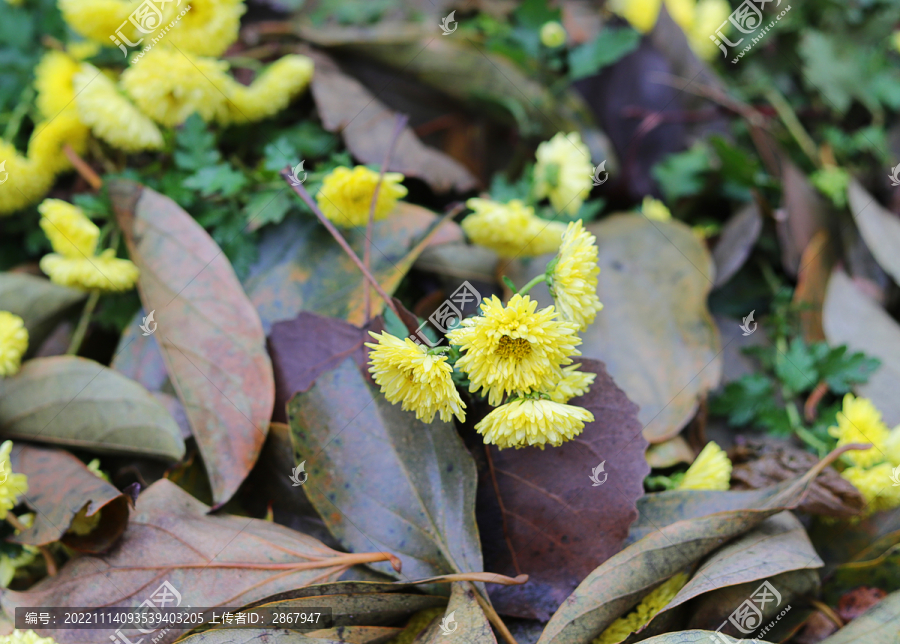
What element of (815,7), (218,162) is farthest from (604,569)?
(815,7)

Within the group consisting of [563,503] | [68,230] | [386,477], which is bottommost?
[563,503]

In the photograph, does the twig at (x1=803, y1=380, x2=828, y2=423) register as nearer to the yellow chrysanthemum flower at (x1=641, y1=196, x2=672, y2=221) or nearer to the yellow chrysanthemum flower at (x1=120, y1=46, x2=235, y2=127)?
the yellow chrysanthemum flower at (x1=641, y1=196, x2=672, y2=221)

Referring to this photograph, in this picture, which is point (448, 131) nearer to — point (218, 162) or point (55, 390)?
point (218, 162)

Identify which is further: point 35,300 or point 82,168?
point 82,168
